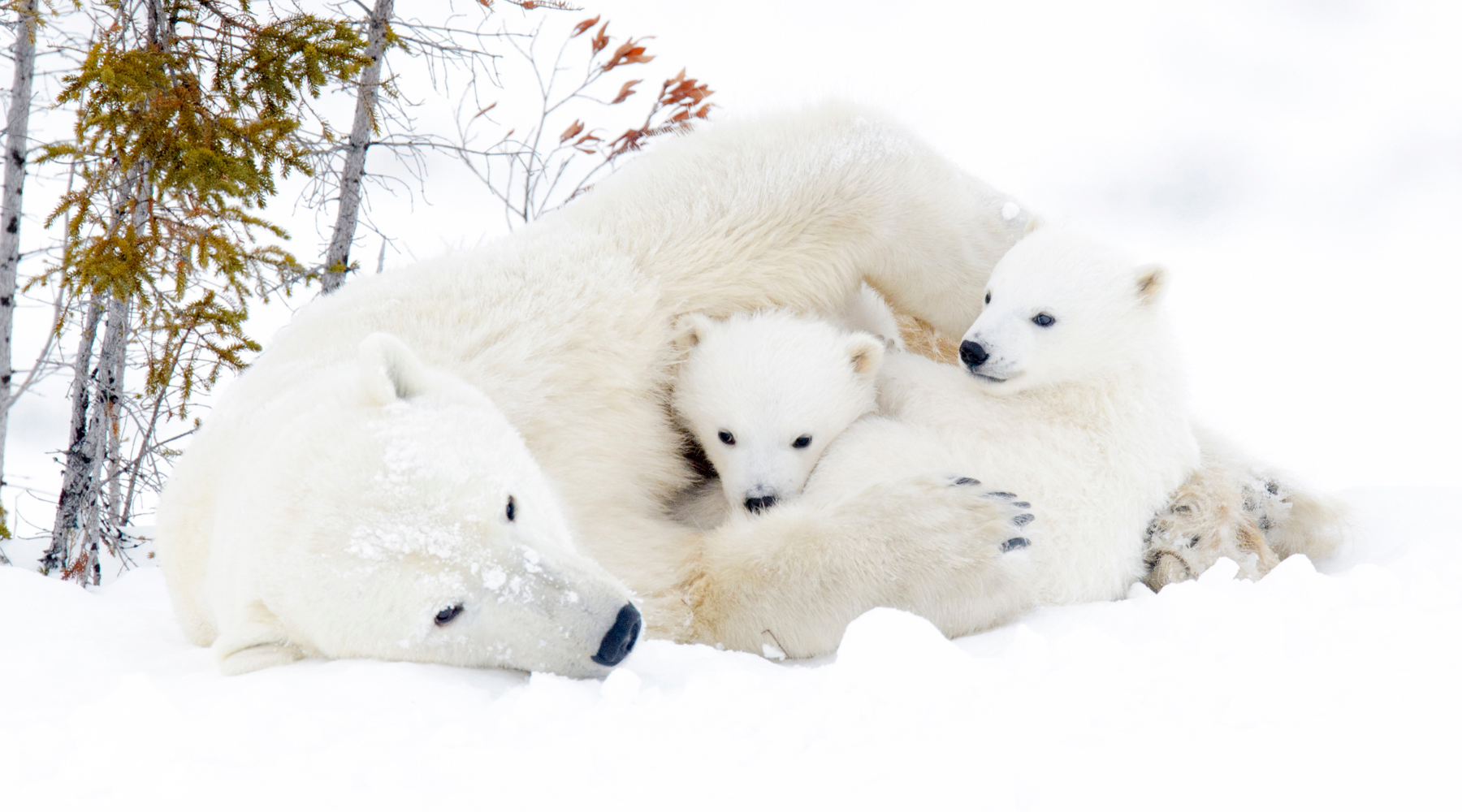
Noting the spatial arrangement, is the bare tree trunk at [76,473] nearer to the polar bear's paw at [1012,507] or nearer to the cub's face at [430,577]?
the cub's face at [430,577]

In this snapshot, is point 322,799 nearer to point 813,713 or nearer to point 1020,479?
point 813,713

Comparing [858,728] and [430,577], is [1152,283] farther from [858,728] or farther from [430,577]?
[430,577]

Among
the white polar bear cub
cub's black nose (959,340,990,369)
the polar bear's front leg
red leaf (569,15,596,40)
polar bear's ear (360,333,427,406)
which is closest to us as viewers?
polar bear's ear (360,333,427,406)

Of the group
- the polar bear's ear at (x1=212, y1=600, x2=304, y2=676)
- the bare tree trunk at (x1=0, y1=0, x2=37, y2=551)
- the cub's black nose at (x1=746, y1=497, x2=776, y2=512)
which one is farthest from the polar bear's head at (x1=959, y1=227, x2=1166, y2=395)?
the bare tree trunk at (x1=0, y1=0, x2=37, y2=551)

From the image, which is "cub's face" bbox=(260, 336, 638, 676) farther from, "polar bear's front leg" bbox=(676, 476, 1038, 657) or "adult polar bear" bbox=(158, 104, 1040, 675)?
"polar bear's front leg" bbox=(676, 476, 1038, 657)

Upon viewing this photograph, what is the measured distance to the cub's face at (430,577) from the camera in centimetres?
181

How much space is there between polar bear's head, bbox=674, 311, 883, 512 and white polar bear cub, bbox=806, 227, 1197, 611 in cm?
11

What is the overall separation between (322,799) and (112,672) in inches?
49.2

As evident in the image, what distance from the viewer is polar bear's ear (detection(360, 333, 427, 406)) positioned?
2047 millimetres

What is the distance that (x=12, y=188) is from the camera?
6660 mm

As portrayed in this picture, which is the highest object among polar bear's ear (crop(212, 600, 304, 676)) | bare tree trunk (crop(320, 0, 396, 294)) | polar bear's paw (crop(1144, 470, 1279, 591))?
bare tree trunk (crop(320, 0, 396, 294))

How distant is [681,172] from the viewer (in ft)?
10.6

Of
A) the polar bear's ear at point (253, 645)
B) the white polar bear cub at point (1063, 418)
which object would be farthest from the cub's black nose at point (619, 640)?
the white polar bear cub at point (1063, 418)

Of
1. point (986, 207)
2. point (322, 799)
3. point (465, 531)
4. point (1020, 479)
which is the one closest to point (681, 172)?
point (986, 207)
